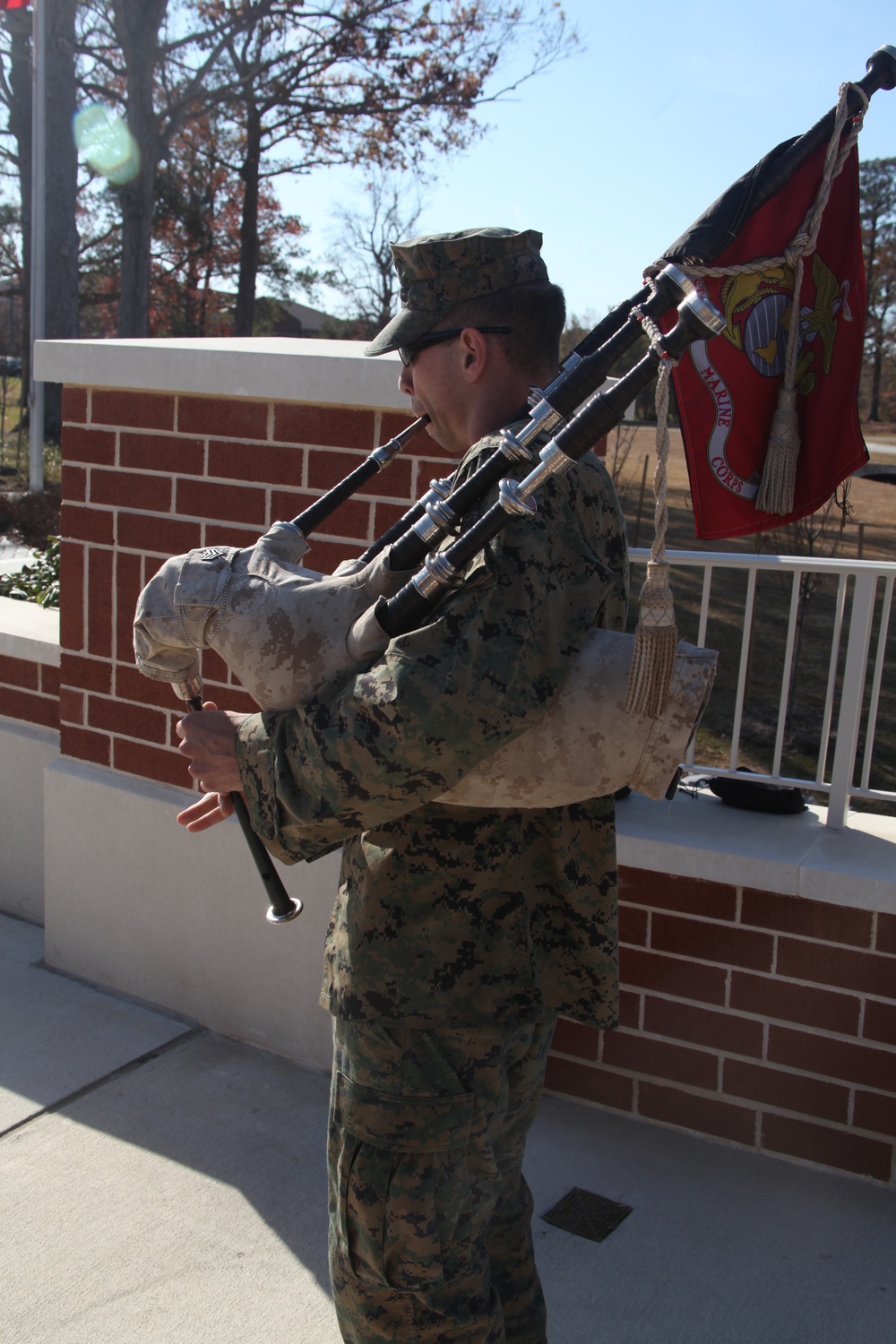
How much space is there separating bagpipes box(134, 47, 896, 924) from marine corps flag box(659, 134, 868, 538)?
928mm

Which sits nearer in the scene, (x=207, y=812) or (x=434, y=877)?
(x=434, y=877)

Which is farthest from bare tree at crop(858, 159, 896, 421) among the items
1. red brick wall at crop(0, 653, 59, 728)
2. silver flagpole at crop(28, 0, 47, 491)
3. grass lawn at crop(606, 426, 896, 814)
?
red brick wall at crop(0, 653, 59, 728)

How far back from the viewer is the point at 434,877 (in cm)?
178

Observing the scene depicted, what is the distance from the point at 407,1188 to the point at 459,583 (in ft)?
2.85

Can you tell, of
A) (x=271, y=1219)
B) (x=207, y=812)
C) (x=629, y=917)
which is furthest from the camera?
(x=629, y=917)

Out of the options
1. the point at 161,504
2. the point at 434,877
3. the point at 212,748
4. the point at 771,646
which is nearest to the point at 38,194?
the point at 771,646

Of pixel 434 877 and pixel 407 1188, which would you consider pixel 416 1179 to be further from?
pixel 434 877

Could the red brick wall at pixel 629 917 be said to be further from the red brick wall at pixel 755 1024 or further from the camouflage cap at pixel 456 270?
the camouflage cap at pixel 456 270

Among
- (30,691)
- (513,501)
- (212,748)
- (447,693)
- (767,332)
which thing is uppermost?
(767,332)

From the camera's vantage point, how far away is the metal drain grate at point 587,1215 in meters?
2.63

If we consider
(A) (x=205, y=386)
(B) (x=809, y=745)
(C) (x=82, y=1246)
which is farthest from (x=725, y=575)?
(C) (x=82, y=1246)

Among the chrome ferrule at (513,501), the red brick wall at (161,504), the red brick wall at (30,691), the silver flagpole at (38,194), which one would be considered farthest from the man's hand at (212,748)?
the silver flagpole at (38,194)

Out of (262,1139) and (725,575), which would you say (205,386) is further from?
(725,575)

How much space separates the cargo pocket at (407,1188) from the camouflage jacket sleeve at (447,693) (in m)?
0.42
